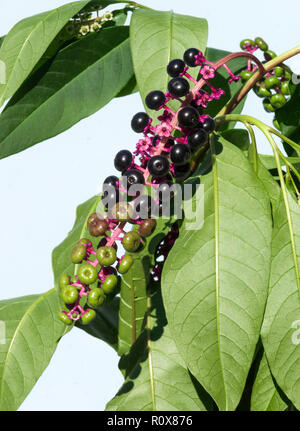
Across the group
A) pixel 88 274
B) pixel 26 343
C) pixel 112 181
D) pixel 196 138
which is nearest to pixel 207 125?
pixel 196 138

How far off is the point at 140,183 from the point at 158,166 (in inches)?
1.3

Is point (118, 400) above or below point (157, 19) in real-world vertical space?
below

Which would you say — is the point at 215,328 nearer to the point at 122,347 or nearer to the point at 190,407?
the point at 190,407

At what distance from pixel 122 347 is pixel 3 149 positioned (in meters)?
0.40

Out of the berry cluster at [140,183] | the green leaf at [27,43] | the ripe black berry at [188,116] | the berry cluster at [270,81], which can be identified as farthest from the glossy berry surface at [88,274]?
the berry cluster at [270,81]

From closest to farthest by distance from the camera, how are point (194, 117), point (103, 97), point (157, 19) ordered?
point (194, 117)
point (157, 19)
point (103, 97)

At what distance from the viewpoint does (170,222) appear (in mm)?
899

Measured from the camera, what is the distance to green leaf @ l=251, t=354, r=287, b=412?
0.95 meters

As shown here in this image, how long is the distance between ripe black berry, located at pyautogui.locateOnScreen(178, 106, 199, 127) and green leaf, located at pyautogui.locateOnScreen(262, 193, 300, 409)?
8.6 inches

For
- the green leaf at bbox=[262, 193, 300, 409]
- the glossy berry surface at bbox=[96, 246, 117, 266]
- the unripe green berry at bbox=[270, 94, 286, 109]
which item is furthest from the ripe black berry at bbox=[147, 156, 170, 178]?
the unripe green berry at bbox=[270, 94, 286, 109]

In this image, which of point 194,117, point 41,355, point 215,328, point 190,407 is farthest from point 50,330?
point 194,117

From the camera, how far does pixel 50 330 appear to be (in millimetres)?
1083

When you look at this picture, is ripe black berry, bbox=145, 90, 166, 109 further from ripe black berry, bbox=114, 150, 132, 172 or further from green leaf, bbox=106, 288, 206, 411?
green leaf, bbox=106, 288, 206, 411

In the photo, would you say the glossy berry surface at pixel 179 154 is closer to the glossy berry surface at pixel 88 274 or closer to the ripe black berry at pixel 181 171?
the ripe black berry at pixel 181 171
